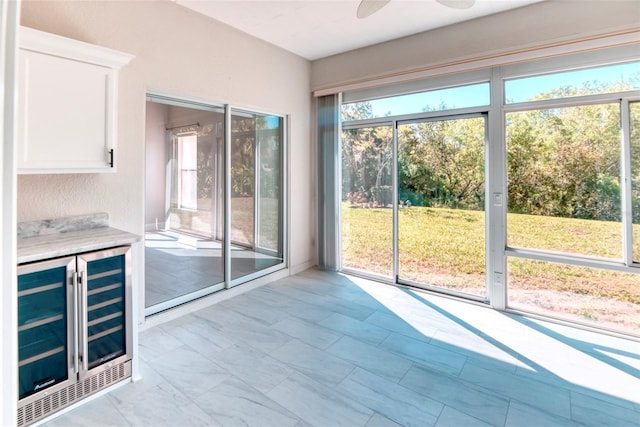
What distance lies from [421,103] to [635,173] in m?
2.19

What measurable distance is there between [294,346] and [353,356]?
0.51 m

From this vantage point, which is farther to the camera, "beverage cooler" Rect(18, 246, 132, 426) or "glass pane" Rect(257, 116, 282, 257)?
"glass pane" Rect(257, 116, 282, 257)

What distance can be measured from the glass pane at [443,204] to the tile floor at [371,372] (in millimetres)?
595

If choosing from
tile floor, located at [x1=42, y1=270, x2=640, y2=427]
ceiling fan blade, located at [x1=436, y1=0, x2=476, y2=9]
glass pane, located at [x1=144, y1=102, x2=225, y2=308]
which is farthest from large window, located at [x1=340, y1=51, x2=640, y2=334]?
glass pane, located at [x1=144, y1=102, x2=225, y2=308]

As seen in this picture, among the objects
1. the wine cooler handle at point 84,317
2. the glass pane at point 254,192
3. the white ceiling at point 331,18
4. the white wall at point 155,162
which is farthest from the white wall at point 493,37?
the wine cooler handle at point 84,317

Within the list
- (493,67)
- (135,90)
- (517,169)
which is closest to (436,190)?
(517,169)

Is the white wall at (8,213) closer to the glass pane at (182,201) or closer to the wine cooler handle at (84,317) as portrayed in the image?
the wine cooler handle at (84,317)

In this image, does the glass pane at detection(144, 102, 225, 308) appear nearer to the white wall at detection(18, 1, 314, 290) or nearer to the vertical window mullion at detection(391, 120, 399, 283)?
the white wall at detection(18, 1, 314, 290)

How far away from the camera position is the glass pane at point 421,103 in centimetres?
358

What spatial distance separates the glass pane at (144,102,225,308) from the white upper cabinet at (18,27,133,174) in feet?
2.43

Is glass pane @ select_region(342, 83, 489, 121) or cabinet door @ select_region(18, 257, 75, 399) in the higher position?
glass pane @ select_region(342, 83, 489, 121)

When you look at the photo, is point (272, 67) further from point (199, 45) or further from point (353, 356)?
point (353, 356)

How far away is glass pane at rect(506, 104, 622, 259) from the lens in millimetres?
2947

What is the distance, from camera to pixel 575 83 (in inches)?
120
